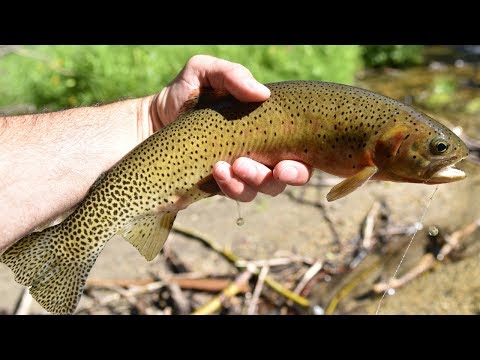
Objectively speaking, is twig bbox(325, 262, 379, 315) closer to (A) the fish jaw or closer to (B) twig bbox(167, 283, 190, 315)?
(B) twig bbox(167, 283, 190, 315)

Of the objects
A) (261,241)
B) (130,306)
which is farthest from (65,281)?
(261,241)

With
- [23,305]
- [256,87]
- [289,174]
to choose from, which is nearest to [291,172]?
[289,174]

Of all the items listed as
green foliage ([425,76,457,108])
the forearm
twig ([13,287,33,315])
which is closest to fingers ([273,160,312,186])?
the forearm

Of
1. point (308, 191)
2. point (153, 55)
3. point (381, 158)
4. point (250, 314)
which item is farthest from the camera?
point (153, 55)

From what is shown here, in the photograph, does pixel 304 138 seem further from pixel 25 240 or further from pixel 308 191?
pixel 308 191

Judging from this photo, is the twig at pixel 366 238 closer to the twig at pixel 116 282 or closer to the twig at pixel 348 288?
the twig at pixel 348 288

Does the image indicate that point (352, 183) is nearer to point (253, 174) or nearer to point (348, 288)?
point (253, 174)
